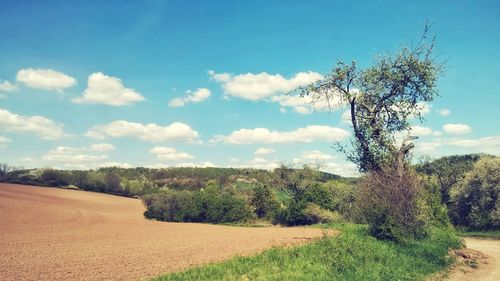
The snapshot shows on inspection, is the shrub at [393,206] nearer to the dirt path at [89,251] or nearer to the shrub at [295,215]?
the dirt path at [89,251]

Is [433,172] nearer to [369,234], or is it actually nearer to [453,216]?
[453,216]

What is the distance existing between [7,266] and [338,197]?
55.8 meters

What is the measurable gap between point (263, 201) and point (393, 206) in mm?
54508

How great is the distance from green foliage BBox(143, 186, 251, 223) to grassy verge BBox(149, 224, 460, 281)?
2115 inches

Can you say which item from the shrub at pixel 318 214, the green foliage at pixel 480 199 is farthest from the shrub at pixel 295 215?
the green foliage at pixel 480 199

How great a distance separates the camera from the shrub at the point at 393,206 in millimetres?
23828

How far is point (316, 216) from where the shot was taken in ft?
219

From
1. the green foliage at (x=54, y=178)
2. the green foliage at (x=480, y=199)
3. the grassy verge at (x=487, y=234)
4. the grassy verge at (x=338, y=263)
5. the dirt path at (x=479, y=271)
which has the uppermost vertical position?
the green foliage at (x=54, y=178)

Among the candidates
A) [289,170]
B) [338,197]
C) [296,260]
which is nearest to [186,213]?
[289,170]

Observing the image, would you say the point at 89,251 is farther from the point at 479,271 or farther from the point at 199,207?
the point at 199,207

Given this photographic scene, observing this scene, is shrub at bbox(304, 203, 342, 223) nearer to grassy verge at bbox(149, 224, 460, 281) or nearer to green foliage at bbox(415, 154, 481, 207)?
green foliage at bbox(415, 154, 481, 207)

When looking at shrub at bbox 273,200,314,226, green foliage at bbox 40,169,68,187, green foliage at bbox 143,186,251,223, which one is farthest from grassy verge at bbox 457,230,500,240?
green foliage at bbox 40,169,68,187

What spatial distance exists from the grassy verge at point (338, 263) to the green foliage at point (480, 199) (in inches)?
1266

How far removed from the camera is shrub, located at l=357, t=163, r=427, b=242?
78.2 ft
